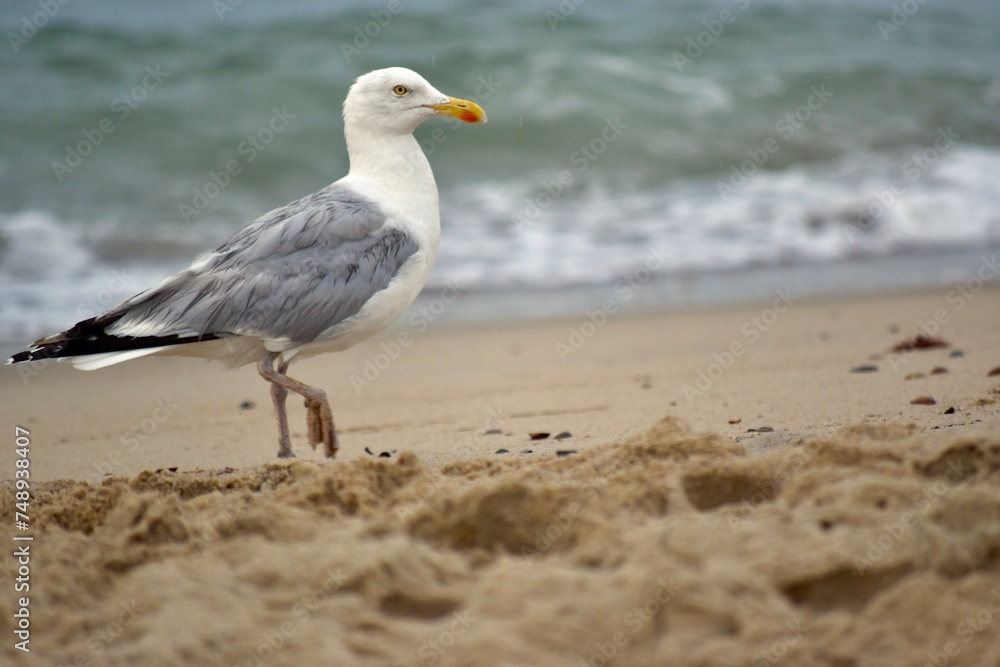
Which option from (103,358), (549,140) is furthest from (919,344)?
(549,140)

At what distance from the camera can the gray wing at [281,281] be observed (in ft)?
14.5

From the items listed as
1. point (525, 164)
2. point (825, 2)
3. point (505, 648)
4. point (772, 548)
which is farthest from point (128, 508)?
point (825, 2)

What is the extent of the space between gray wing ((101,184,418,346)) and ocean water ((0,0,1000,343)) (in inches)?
133

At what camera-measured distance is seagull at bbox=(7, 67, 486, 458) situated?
439cm

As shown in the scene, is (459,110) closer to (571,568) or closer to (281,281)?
(281,281)

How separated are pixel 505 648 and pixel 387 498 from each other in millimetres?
1069

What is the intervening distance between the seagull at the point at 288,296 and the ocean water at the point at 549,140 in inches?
129

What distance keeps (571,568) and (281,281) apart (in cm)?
239

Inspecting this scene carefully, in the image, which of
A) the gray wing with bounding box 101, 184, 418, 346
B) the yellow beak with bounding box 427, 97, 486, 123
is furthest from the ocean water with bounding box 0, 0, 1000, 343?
the gray wing with bounding box 101, 184, 418, 346

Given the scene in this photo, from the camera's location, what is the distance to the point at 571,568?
2.54 meters

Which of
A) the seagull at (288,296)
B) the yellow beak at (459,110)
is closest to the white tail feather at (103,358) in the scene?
the seagull at (288,296)

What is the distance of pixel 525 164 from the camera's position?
11.9 metres

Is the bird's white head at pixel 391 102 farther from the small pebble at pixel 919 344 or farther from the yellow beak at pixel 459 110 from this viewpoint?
the small pebble at pixel 919 344

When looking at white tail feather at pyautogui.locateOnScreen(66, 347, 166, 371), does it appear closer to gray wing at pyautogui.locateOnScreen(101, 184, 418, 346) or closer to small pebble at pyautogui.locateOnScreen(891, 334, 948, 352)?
gray wing at pyautogui.locateOnScreen(101, 184, 418, 346)
